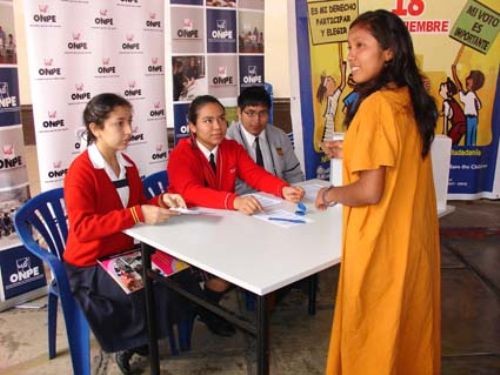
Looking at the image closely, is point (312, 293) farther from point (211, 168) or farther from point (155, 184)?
point (155, 184)

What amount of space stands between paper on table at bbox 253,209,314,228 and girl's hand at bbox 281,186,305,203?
0.17 m

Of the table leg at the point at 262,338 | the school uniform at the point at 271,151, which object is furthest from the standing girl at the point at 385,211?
the school uniform at the point at 271,151

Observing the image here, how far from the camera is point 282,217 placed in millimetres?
2051

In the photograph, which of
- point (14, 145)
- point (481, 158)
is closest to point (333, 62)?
point (481, 158)

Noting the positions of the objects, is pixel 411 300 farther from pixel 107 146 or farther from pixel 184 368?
pixel 107 146

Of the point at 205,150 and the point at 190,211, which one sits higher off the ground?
the point at 205,150

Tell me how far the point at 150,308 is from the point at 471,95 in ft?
12.7

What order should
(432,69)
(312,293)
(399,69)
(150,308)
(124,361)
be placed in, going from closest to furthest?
(399,69)
(150,308)
(124,361)
(312,293)
(432,69)

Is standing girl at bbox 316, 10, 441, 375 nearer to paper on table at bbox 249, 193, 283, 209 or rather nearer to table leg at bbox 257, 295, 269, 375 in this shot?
table leg at bbox 257, 295, 269, 375

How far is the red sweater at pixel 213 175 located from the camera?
2.22m

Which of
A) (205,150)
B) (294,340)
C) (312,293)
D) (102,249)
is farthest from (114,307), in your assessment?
(312,293)

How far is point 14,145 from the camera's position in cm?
270

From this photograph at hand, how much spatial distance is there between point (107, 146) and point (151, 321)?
2.51ft

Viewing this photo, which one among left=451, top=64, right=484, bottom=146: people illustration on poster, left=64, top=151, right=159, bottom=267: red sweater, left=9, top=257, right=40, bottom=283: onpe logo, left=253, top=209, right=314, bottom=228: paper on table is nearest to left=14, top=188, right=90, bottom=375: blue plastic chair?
left=64, top=151, right=159, bottom=267: red sweater
